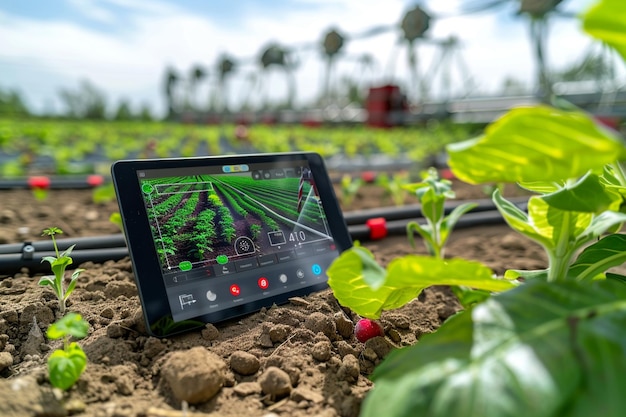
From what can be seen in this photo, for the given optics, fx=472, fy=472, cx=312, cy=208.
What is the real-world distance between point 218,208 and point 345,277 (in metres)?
0.44

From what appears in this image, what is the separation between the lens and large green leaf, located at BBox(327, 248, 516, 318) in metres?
0.61

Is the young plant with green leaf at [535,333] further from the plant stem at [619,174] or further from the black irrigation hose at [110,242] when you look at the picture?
the black irrigation hose at [110,242]

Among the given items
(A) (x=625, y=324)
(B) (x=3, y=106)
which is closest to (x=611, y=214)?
(A) (x=625, y=324)

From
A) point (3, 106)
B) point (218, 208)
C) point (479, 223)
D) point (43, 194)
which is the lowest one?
point (479, 223)

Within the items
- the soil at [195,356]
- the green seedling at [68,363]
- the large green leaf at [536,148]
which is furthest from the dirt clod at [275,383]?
the large green leaf at [536,148]

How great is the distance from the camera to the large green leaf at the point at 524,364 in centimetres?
48

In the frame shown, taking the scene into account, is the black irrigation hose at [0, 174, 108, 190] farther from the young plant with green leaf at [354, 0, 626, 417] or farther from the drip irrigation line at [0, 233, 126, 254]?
the young plant with green leaf at [354, 0, 626, 417]

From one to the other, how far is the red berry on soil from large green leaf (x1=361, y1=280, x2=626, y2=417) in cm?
36

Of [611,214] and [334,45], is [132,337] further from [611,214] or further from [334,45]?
[334,45]

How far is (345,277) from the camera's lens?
75 centimetres

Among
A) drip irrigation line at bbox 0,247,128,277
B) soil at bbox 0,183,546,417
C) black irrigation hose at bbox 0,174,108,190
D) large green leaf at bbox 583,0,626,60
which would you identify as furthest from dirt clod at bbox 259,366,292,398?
black irrigation hose at bbox 0,174,108,190

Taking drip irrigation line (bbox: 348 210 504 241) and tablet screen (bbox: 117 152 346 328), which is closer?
tablet screen (bbox: 117 152 346 328)

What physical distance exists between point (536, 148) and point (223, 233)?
69cm

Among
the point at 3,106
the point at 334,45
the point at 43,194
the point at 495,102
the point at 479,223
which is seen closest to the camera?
the point at 479,223
